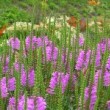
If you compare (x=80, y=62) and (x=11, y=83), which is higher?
(x=80, y=62)

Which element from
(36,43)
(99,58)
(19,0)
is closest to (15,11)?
(19,0)

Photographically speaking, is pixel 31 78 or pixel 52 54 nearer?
pixel 31 78

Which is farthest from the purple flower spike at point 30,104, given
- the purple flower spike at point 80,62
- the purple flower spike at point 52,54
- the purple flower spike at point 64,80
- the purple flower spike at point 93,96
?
the purple flower spike at point 52,54

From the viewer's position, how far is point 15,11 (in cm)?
1008

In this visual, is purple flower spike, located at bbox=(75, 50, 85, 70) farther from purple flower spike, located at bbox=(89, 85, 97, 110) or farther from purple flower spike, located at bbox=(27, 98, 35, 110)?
purple flower spike, located at bbox=(27, 98, 35, 110)

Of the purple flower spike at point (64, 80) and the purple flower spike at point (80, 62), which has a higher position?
the purple flower spike at point (80, 62)

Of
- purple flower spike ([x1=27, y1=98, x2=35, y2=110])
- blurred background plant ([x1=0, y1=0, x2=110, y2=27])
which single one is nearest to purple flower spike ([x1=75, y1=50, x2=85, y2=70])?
purple flower spike ([x1=27, y1=98, x2=35, y2=110])

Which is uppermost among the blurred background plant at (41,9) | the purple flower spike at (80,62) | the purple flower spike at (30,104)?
the purple flower spike at (80,62)

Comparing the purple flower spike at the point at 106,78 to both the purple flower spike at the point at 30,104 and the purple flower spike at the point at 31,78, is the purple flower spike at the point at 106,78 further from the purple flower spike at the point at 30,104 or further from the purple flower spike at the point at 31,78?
the purple flower spike at the point at 30,104

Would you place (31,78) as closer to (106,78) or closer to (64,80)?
(64,80)

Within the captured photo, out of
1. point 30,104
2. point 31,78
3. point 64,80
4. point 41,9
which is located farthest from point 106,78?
point 41,9

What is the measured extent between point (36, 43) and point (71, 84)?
81 cm

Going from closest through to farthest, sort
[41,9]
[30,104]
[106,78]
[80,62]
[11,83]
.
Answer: [30,104], [106,78], [11,83], [80,62], [41,9]

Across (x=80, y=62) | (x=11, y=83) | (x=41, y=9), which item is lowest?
(x=41, y=9)
